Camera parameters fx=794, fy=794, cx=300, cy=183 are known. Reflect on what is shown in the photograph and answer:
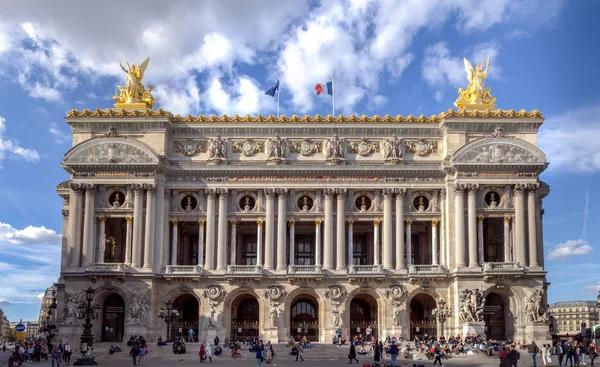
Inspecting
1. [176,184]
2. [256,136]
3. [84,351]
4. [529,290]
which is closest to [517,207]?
[529,290]

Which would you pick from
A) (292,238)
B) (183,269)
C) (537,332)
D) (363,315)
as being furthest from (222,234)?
(537,332)

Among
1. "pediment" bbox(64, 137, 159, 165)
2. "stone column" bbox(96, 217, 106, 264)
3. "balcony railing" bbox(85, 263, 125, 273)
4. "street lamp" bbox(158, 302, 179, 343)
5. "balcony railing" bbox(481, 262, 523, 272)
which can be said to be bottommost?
"street lamp" bbox(158, 302, 179, 343)

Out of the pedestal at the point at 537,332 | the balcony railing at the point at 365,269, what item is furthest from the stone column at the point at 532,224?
the balcony railing at the point at 365,269

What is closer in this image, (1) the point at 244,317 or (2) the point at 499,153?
(2) the point at 499,153

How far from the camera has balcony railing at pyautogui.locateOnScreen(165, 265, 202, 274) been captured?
6944 cm

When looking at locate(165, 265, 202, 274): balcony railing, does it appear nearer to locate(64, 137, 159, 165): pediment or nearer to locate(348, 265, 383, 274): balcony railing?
locate(64, 137, 159, 165): pediment

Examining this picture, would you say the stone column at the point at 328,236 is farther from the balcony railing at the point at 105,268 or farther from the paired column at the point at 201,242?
the balcony railing at the point at 105,268

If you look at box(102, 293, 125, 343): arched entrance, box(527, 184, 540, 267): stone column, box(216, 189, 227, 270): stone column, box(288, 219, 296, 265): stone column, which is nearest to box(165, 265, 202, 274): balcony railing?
box(216, 189, 227, 270): stone column

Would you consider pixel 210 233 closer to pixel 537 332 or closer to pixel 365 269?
pixel 365 269

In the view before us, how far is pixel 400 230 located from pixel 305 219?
8527 mm

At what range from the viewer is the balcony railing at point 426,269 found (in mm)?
69000

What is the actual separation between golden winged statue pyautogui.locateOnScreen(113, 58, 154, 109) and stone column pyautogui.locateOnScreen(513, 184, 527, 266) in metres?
34.3

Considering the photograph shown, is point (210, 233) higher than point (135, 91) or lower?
lower

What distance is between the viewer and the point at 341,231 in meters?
70.4
